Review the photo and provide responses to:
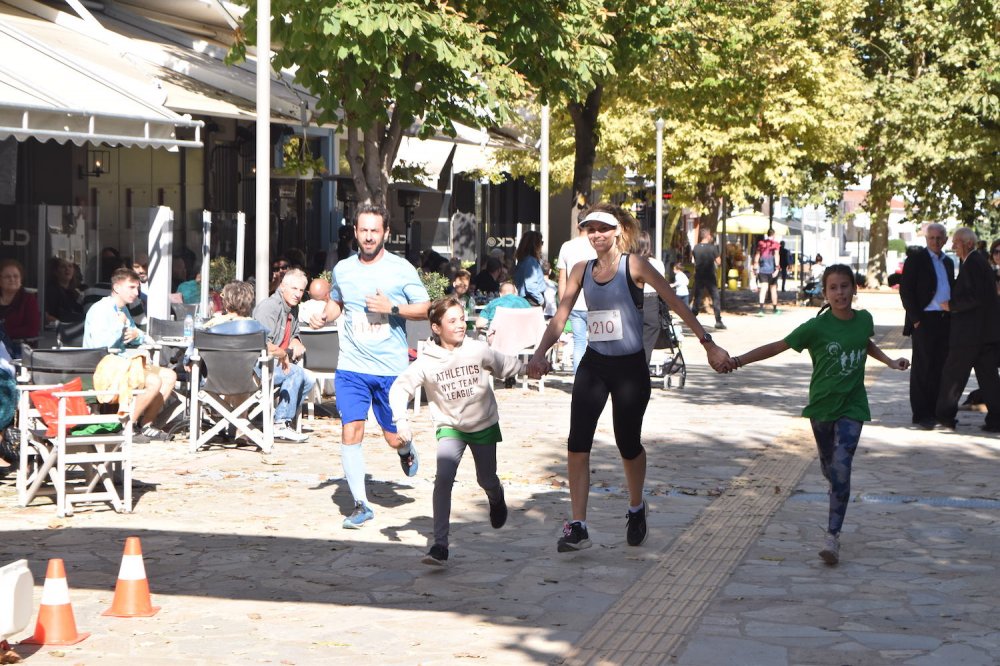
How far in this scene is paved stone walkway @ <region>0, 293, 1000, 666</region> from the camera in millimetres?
5957

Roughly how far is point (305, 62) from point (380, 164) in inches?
68.8

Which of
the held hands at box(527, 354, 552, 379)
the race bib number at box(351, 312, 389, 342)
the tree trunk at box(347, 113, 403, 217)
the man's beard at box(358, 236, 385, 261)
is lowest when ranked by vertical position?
the held hands at box(527, 354, 552, 379)

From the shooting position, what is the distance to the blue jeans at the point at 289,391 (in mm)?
12281

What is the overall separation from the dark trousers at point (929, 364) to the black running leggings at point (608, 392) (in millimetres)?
6668

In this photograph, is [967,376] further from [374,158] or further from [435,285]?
[374,158]

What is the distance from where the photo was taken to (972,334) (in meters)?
13.3

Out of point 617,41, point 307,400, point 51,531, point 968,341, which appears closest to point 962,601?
point 51,531

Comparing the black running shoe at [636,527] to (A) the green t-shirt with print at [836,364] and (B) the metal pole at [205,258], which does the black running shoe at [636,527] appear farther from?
(B) the metal pole at [205,258]

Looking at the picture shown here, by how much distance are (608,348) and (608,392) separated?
0.27 metres

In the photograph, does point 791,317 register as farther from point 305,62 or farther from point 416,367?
point 416,367

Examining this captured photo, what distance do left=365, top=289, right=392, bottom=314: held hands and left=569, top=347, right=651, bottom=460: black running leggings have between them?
1155mm

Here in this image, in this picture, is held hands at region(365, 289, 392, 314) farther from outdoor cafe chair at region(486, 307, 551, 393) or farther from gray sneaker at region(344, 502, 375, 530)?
outdoor cafe chair at region(486, 307, 551, 393)

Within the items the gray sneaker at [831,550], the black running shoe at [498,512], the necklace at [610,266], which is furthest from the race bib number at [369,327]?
the gray sneaker at [831,550]

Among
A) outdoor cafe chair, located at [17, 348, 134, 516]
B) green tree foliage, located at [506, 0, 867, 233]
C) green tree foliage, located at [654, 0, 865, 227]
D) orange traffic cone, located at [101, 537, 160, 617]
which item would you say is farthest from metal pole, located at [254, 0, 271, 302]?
green tree foliage, located at [654, 0, 865, 227]
